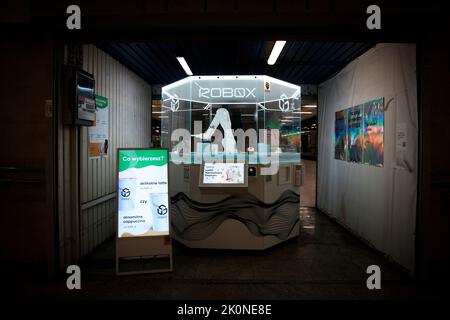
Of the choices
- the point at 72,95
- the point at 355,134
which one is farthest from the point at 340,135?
the point at 72,95

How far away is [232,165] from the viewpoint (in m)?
4.02

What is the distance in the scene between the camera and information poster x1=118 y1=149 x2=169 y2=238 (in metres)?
3.38

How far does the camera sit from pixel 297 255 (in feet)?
13.4

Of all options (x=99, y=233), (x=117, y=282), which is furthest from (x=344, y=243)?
(x=99, y=233)

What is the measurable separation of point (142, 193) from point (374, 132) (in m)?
3.25

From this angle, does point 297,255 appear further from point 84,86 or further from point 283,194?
point 84,86

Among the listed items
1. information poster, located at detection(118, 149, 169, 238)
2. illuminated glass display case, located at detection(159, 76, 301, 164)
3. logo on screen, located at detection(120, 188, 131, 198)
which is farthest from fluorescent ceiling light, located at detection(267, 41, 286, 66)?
logo on screen, located at detection(120, 188, 131, 198)

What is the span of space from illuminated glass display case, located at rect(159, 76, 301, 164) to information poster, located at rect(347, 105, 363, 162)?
0.88 m

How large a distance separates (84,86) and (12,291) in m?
2.27

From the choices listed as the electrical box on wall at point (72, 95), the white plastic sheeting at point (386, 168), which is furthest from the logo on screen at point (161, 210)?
the white plastic sheeting at point (386, 168)

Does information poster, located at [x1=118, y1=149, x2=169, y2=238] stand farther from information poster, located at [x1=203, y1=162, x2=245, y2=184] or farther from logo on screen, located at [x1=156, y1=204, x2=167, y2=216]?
information poster, located at [x1=203, y1=162, x2=245, y2=184]

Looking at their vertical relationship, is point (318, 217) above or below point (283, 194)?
below

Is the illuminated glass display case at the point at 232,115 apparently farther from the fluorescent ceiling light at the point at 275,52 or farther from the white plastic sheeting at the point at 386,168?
the white plastic sheeting at the point at 386,168

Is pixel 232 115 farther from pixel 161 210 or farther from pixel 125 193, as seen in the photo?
pixel 125 193
